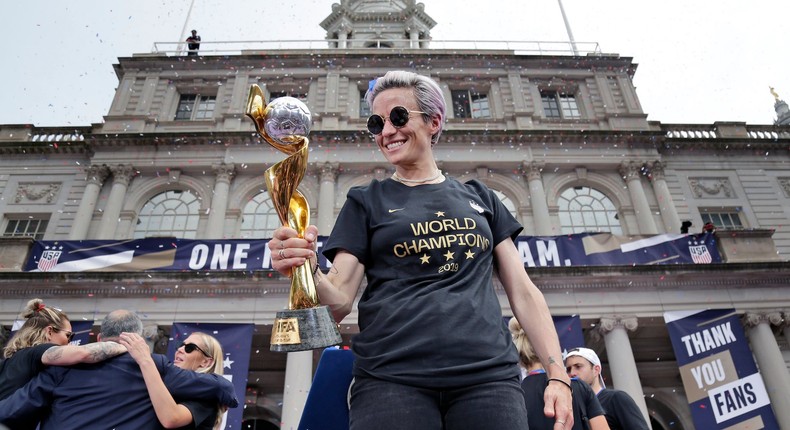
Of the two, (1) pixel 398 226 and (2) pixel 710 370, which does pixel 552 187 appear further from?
(1) pixel 398 226

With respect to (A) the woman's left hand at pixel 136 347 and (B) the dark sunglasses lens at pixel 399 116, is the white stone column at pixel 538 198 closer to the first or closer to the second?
(A) the woman's left hand at pixel 136 347

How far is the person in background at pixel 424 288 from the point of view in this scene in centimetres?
185

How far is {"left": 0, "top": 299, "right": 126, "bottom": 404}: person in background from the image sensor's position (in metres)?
3.50

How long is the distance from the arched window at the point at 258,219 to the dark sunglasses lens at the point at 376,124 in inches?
630

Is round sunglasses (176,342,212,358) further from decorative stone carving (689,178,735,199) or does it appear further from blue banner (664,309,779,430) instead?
decorative stone carving (689,178,735,199)

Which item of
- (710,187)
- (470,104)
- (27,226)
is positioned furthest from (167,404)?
(710,187)

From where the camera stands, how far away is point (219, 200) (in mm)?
18312

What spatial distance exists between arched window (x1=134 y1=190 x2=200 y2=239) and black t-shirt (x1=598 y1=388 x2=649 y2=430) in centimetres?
1628

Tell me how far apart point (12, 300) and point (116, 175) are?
6.22m

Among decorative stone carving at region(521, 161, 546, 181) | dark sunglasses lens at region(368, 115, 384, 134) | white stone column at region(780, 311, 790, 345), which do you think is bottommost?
dark sunglasses lens at region(368, 115, 384, 134)

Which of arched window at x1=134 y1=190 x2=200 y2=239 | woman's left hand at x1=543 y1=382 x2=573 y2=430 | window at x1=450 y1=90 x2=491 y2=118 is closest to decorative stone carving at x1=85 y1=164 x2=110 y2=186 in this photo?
arched window at x1=134 y1=190 x2=200 y2=239

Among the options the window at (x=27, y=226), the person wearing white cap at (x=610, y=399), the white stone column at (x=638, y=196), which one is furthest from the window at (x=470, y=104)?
the person wearing white cap at (x=610, y=399)

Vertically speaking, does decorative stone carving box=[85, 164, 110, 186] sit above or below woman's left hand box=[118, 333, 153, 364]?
above

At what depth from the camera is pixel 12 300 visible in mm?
14086
